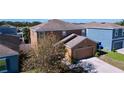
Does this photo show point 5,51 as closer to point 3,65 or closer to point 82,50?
point 3,65

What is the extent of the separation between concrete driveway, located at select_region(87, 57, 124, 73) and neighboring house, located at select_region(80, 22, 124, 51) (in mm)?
233

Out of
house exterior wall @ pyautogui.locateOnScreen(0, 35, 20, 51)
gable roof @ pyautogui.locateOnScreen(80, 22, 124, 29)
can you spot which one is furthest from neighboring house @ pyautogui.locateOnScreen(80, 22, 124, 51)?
house exterior wall @ pyautogui.locateOnScreen(0, 35, 20, 51)

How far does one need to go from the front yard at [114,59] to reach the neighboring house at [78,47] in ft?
0.66

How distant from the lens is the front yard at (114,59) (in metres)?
2.98

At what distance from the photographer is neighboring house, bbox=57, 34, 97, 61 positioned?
2.90 meters

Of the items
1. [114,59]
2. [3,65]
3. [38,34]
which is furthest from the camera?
[114,59]

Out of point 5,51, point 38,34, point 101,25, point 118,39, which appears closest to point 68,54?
point 38,34

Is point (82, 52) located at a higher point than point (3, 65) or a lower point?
higher

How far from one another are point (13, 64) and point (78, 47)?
0.99 meters

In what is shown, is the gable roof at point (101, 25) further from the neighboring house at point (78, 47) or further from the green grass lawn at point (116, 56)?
the green grass lawn at point (116, 56)

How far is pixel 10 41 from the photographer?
9.52ft
